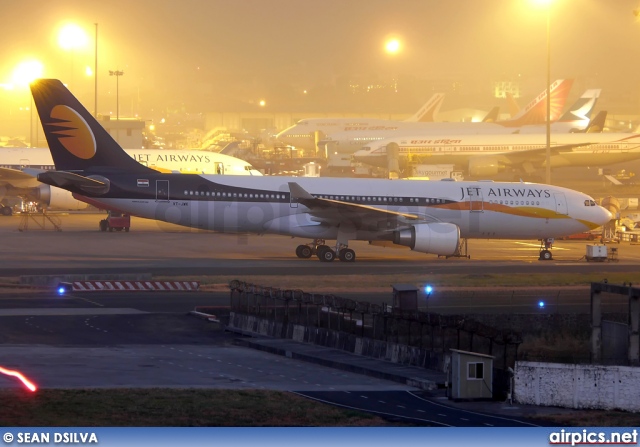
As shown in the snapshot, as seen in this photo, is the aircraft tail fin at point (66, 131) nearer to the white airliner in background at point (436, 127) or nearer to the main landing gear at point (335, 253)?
the main landing gear at point (335, 253)

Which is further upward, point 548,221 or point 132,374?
point 548,221

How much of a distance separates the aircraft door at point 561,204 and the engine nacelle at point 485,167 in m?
44.5

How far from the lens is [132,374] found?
20.6 meters

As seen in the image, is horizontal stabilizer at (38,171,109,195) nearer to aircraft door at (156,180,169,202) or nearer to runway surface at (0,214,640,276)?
aircraft door at (156,180,169,202)

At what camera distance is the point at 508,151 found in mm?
90500

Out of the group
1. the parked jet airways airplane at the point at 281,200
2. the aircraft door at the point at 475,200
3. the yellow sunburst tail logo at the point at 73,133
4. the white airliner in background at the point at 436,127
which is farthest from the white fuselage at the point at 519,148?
the yellow sunburst tail logo at the point at 73,133

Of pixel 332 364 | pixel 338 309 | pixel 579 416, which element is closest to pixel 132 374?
pixel 332 364

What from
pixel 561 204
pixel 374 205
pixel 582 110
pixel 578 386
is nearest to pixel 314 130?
pixel 582 110

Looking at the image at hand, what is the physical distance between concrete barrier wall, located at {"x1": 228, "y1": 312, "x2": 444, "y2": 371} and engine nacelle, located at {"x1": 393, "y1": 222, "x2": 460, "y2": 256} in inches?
576

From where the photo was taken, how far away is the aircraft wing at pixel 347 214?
4022 cm

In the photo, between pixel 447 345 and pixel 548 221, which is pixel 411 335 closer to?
pixel 447 345

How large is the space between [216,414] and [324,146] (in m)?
103

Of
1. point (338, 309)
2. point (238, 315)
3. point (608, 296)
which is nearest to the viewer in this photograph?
point (338, 309)

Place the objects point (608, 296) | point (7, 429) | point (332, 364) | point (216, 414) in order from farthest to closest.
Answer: point (608, 296), point (332, 364), point (216, 414), point (7, 429)
